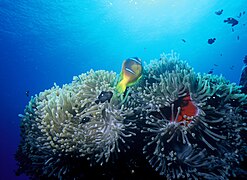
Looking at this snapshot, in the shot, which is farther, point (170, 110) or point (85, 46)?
point (85, 46)

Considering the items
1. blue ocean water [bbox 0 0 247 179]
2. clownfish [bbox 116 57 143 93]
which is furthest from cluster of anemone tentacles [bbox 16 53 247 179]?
blue ocean water [bbox 0 0 247 179]

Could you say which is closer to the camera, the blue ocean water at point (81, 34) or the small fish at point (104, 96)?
the small fish at point (104, 96)

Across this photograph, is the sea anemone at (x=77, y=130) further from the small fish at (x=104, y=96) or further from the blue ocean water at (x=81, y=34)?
the blue ocean water at (x=81, y=34)

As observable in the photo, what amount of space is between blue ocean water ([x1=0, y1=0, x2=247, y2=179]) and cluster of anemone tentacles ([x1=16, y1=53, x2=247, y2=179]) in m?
20.1

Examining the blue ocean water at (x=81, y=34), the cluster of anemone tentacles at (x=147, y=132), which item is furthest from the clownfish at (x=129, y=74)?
the blue ocean water at (x=81, y=34)

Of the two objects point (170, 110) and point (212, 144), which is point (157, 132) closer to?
point (170, 110)

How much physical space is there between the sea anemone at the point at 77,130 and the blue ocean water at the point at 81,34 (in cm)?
2097

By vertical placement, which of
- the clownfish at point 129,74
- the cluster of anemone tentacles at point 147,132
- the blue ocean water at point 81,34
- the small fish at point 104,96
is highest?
the blue ocean water at point 81,34

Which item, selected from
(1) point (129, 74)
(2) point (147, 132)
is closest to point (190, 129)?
(2) point (147, 132)

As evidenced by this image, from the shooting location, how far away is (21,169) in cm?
434

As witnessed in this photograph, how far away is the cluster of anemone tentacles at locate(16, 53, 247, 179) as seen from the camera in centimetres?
309

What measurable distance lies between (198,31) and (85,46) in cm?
2930

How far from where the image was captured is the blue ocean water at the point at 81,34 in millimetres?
33031

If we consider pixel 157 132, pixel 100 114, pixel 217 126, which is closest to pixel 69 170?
pixel 100 114
